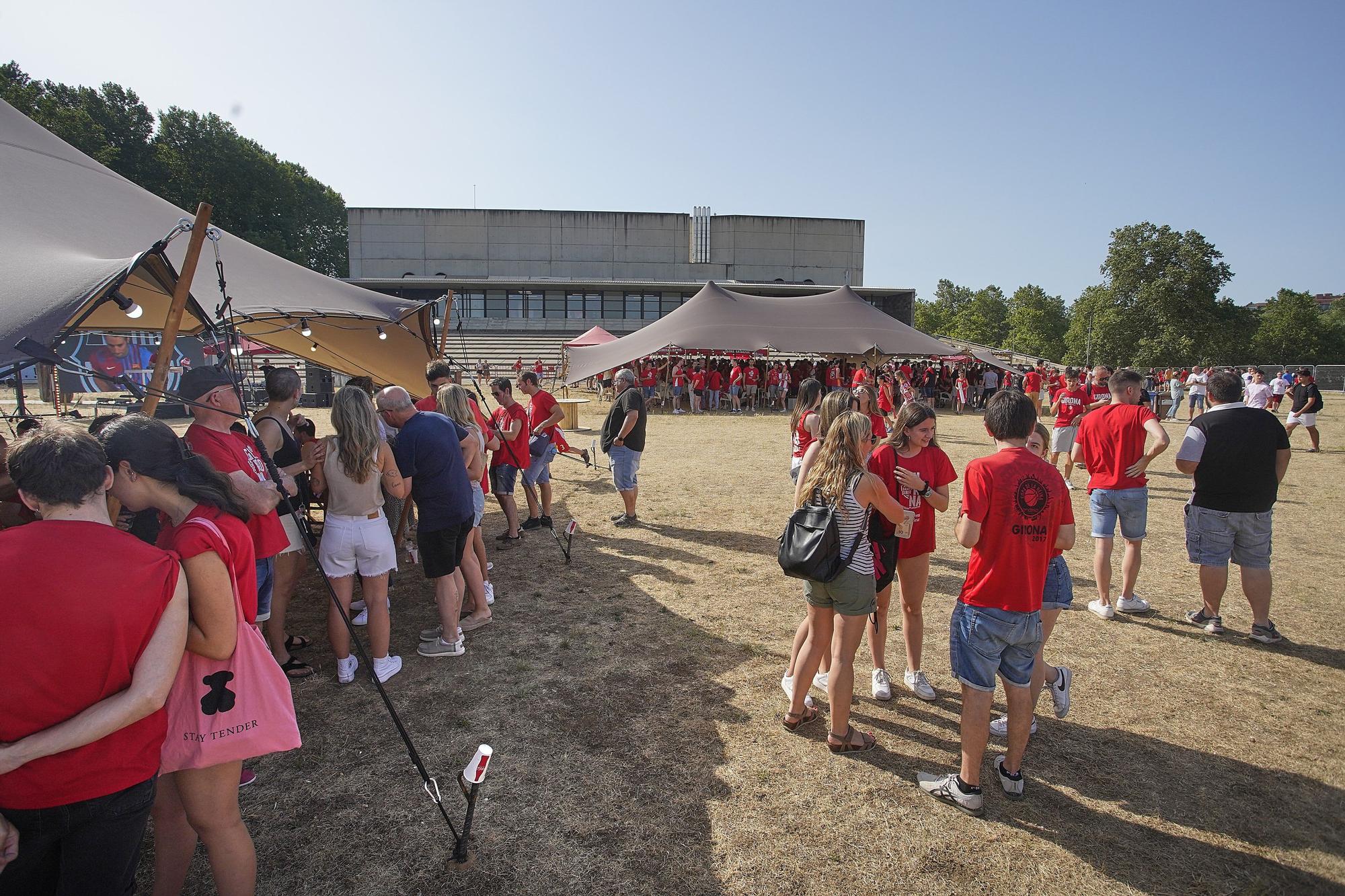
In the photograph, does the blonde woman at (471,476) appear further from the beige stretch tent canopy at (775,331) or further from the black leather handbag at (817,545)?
the beige stretch tent canopy at (775,331)

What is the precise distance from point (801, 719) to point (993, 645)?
1190mm

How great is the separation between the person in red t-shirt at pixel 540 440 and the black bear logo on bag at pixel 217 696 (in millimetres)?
4932

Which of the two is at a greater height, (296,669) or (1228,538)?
(1228,538)

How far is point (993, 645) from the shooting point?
2785 millimetres

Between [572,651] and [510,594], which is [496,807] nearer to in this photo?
[572,651]

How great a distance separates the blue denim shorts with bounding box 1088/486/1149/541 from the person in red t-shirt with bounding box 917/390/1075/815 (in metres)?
2.52

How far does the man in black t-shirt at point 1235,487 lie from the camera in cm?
432

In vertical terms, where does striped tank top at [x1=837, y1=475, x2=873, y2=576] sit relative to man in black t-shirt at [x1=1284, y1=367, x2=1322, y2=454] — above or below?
below

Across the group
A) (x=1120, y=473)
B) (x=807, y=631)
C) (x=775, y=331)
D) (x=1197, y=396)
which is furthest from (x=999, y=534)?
(x=1197, y=396)

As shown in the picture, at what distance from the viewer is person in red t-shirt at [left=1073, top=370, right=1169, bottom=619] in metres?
4.79

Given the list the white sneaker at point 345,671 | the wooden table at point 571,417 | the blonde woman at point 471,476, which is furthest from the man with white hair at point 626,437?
the wooden table at point 571,417

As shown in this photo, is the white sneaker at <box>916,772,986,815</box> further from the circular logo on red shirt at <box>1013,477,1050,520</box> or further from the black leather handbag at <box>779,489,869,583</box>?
the circular logo on red shirt at <box>1013,477,1050,520</box>

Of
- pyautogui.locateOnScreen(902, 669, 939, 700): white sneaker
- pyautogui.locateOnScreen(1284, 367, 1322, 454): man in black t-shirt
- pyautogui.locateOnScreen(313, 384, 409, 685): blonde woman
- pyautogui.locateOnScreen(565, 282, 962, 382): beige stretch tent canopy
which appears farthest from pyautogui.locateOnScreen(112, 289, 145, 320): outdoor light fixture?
pyautogui.locateOnScreen(1284, 367, 1322, 454): man in black t-shirt

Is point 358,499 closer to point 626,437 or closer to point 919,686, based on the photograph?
point 919,686
